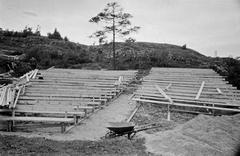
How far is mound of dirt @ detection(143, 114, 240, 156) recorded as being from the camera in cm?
549

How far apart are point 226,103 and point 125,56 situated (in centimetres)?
1826

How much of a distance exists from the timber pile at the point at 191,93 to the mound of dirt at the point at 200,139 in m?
1.87

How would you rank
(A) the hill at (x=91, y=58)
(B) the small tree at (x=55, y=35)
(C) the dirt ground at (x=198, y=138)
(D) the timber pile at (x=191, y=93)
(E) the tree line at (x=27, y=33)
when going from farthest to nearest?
(B) the small tree at (x=55, y=35)
(E) the tree line at (x=27, y=33)
(A) the hill at (x=91, y=58)
(D) the timber pile at (x=191, y=93)
(C) the dirt ground at (x=198, y=138)

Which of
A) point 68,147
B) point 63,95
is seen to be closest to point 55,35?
point 63,95

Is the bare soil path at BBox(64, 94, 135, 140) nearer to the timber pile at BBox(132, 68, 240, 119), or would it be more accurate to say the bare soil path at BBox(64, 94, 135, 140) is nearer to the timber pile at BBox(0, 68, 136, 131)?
the timber pile at BBox(0, 68, 136, 131)

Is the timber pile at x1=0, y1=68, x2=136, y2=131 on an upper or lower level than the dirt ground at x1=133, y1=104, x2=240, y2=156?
upper

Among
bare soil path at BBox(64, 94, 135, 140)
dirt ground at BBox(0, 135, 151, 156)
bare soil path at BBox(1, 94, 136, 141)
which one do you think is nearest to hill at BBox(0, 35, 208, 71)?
bare soil path at BBox(64, 94, 135, 140)

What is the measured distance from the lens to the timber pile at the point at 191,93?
9859 mm

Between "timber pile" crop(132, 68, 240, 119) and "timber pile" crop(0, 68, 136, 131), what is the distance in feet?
7.03

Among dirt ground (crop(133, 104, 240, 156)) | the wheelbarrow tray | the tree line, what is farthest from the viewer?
the tree line

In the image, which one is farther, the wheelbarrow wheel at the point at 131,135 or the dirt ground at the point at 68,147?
the wheelbarrow wheel at the point at 131,135

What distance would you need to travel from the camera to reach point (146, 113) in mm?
10203

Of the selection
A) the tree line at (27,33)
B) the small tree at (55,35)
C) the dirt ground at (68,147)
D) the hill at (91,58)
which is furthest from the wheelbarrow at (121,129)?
the small tree at (55,35)

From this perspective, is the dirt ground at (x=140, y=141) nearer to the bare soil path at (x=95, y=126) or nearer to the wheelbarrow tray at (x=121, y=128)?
the bare soil path at (x=95, y=126)
